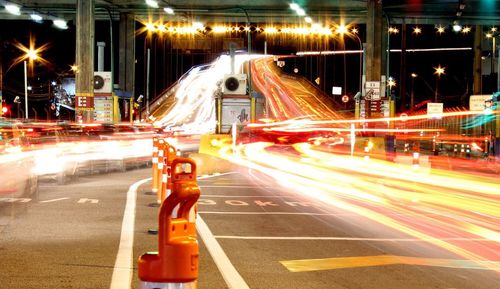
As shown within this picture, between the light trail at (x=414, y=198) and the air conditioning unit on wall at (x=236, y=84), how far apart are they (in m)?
16.2

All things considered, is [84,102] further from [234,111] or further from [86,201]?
[86,201]

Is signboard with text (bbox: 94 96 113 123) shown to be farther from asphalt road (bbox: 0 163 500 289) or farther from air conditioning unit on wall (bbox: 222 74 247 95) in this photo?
asphalt road (bbox: 0 163 500 289)

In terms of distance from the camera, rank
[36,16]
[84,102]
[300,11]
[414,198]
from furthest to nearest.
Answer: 1. [36,16]
2. [300,11]
3. [84,102]
4. [414,198]

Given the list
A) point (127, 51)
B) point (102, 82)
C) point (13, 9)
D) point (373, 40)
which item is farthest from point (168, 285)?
point (127, 51)

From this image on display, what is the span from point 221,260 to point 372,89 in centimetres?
2828

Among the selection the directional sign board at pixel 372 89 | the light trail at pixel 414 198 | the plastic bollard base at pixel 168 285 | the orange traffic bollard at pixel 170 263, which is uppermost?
the directional sign board at pixel 372 89

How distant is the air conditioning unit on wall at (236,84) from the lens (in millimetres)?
42375

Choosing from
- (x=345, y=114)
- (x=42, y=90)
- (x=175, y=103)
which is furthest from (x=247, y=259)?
(x=42, y=90)

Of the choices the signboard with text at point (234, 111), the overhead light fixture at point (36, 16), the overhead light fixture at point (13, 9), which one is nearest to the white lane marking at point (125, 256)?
the overhead light fixture at point (13, 9)

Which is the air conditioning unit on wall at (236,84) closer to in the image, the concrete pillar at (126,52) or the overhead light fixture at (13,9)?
the concrete pillar at (126,52)

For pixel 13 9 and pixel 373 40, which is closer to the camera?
pixel 373 40

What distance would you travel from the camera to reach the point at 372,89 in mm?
36094

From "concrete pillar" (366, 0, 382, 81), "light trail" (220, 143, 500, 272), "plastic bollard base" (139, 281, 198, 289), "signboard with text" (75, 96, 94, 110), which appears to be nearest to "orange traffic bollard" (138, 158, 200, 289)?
"plastic bollard base" (139, 281, 198, 289)

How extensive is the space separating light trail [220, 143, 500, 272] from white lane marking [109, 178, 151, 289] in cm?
399
